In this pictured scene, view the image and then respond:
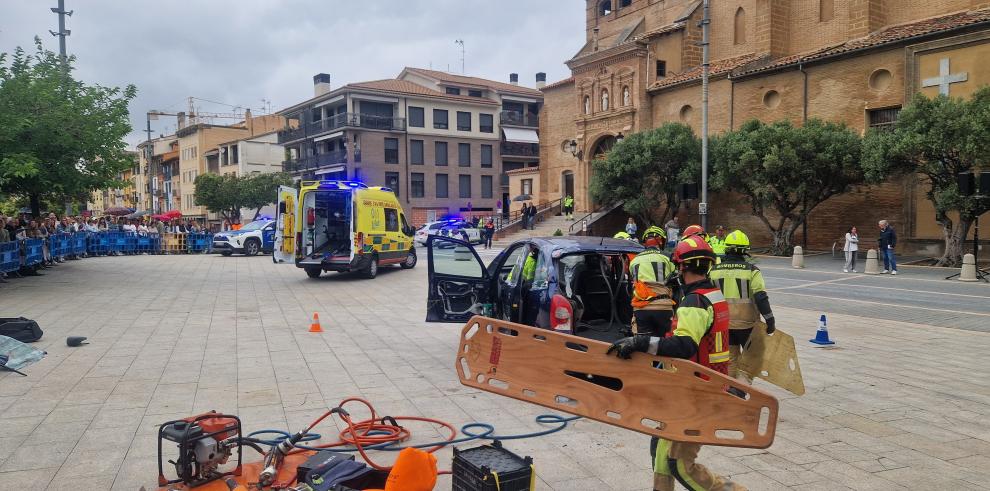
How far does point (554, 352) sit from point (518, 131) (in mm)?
56188

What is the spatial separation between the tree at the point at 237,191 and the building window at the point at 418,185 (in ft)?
33.4

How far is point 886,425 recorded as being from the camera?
5492 millimetres

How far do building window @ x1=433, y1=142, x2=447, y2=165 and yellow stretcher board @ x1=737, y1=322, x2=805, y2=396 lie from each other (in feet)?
164

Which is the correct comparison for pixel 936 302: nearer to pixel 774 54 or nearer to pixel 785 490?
pixel 785 490

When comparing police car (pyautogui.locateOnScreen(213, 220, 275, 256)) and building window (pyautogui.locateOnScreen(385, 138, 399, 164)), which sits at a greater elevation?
building window (pyautogui.locateOnScreen(385, 138, 399, 164))

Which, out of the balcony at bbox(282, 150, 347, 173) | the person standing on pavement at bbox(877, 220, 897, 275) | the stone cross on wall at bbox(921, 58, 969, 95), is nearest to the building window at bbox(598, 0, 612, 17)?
the balcony at bbox(282, 150, 347, 173)

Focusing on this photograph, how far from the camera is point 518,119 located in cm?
5888

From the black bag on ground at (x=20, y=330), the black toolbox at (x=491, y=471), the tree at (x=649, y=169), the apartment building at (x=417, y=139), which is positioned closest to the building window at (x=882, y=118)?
the tree at (x=649, y=169)

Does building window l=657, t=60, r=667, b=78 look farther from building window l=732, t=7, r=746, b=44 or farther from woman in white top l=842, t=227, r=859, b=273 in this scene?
woman in white top l=842, t=227, r=859, b=273

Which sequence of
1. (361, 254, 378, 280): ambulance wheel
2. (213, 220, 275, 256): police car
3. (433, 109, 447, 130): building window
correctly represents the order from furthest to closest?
(433, 109, 447, 130): building window < (213, 220, 275, 256): police car < (361, 254, 378, 280): ambulance wheel

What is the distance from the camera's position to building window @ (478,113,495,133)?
56812mm

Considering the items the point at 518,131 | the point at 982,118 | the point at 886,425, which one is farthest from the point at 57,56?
the point at 518,131

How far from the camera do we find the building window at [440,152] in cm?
A: 5481

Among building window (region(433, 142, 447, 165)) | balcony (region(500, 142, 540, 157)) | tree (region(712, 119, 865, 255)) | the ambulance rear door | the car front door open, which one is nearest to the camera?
the car front door open
